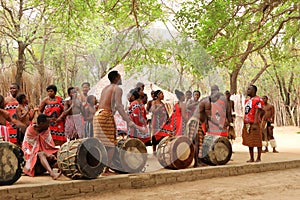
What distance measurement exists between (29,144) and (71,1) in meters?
4.10

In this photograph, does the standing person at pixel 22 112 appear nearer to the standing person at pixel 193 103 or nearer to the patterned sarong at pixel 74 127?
the patterned sarong at pixel 74 127

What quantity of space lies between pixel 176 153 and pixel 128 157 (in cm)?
99

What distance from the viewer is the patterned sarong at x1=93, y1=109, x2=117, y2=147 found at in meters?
6.31

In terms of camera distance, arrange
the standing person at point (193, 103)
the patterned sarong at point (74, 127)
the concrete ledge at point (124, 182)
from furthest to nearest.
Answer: the standing person at point (193, 103) → the patterned sarong at point (74, 127) → the concrete ledge at point (124, 182)

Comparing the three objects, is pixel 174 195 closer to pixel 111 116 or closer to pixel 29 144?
pixel 111 116

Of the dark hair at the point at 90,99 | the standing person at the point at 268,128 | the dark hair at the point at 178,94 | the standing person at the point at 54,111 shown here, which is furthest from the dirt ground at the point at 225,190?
the standing person at the point at 268,128

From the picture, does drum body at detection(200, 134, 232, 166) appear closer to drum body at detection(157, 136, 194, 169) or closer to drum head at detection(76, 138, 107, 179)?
drum body at detection(157, 136, 194, 169)

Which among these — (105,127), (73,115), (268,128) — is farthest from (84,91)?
(268,128)

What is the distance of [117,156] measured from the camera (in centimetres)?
669

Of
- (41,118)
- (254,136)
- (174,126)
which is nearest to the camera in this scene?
(41,118)

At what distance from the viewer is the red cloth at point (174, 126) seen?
8656 millimetres

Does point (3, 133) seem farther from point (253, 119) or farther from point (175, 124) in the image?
point (253, 119)

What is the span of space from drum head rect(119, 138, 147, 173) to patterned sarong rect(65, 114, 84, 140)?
1.35m

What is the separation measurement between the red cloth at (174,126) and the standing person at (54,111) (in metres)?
2.15
